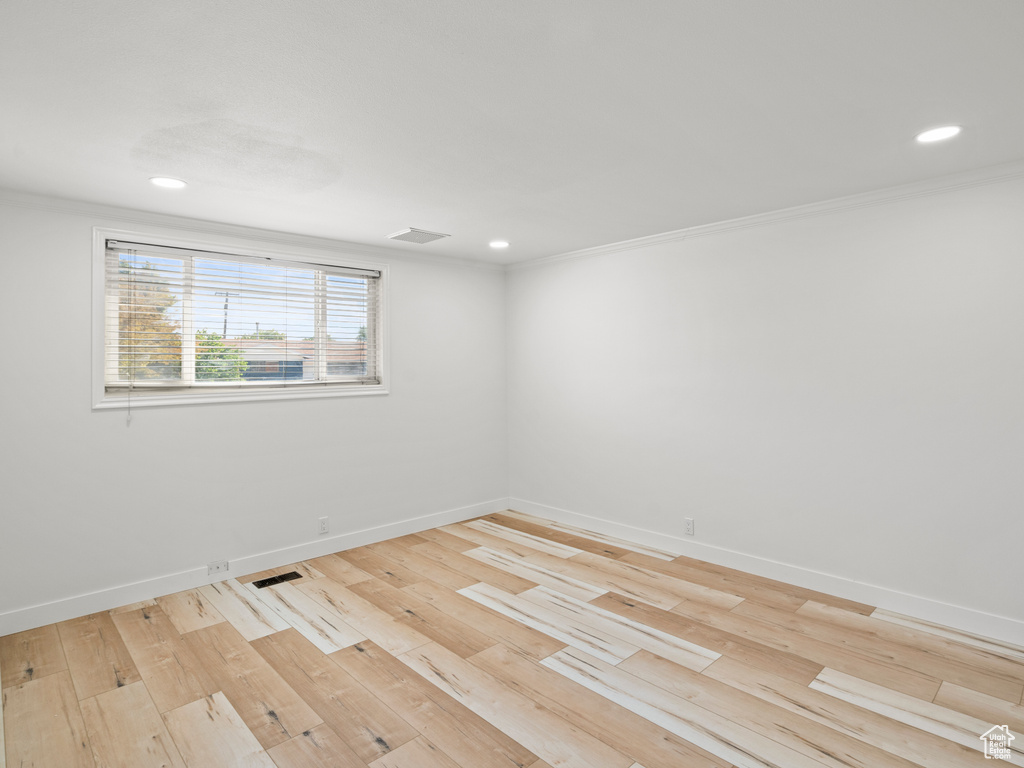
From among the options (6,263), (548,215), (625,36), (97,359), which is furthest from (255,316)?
(625,36)

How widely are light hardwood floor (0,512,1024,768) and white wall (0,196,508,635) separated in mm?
341

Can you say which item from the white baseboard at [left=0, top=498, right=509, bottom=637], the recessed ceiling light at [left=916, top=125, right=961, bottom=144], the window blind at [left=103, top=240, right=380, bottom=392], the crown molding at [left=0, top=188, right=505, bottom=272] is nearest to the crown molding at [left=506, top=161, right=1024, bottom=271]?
the recessed ceiling light at [left=916, top=125, right=961, bottom=144]

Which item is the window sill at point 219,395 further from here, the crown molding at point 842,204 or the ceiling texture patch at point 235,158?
the crown molding at point 842,204

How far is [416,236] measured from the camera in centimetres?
409

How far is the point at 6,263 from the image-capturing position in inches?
120

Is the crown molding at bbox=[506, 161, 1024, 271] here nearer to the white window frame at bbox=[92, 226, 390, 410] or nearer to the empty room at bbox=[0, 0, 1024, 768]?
the empty room at bbox=[0, 0, 1024, 768]

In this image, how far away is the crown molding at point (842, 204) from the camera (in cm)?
286

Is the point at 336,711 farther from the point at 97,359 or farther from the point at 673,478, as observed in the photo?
the point at 673,478

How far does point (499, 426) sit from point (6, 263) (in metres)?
3.70

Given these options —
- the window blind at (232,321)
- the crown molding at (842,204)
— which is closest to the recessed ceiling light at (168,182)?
the window blind at (232,321)

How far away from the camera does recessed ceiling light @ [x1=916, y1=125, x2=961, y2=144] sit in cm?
234

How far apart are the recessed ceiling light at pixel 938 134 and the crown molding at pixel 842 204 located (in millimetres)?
677

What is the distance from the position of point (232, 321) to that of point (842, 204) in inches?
157

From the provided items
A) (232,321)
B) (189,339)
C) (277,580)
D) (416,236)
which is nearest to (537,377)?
(416,236)
